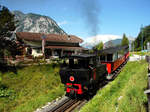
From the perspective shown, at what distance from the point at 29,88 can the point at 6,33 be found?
9.33 meters

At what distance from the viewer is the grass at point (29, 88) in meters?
9.25

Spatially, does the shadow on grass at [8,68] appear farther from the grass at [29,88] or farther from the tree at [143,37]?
the tree at [143,37]

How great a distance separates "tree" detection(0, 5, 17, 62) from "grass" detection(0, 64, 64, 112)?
3794 mm

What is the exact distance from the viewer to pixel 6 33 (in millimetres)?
16469

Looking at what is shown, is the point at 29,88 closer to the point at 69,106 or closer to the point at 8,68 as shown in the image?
the point at 8,68

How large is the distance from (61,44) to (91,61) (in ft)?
86.6

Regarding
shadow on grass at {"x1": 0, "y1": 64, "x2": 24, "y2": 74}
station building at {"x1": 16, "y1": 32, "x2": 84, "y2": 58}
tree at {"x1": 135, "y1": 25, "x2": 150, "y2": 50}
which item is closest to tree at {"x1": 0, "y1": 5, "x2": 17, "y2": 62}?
shadow on grass at {"x1": 0, "y1": 64, "x2": 24, "y2": 74}

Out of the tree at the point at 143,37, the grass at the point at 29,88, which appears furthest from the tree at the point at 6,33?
the tree at the point at 143,37

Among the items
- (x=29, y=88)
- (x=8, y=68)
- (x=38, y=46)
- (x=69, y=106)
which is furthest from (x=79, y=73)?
(x=38, y=46)

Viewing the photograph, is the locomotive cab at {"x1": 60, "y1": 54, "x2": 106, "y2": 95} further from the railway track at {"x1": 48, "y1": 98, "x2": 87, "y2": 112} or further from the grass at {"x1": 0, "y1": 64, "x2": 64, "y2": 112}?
the grass at {"x1": 0, "y1": 64, "x2": 64, "y2": 112}

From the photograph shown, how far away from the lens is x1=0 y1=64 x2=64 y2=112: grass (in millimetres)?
9247

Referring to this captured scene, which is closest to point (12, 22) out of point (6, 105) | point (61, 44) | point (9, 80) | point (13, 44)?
point (13, 44)

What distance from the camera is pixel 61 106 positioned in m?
7.99

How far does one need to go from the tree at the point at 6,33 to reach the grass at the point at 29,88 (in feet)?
12.4
